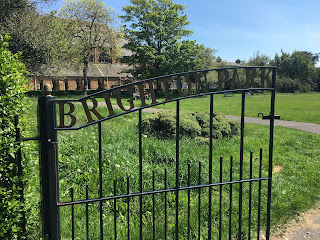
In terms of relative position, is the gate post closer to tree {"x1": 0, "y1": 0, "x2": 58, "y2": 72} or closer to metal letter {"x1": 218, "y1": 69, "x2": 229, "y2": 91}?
metal letter {"x1": 218, "y1": 69, "x2": 229, "y2": 91}

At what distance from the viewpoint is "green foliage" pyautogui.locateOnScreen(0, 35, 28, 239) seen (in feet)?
5.80

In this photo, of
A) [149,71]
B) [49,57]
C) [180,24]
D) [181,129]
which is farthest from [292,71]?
[181,129]

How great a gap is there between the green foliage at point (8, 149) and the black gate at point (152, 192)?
19 centimetres

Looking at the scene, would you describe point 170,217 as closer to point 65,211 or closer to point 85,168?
point 65,211

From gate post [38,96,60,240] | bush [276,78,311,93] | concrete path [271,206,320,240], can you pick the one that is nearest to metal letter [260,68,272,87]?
gate post [38,96,60,240]

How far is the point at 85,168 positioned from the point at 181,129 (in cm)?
301

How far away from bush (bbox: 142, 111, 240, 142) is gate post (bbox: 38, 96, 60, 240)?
4.79 m

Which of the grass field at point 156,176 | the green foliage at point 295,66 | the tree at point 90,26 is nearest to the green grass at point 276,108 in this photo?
the grass field at point 156,176

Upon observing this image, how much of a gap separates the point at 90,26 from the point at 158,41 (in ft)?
29.7

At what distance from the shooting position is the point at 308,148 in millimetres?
6969

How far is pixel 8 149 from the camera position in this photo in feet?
5.85

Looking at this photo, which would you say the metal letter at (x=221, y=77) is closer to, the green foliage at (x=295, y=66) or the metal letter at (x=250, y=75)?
the metal letter at (x=250, y=75)

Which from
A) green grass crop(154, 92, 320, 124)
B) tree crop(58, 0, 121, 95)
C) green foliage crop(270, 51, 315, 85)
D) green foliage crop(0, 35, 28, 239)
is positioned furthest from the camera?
green foliage crop(270, 51, 315, 85)

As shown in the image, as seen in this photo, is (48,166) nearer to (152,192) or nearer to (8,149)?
(8,149)
